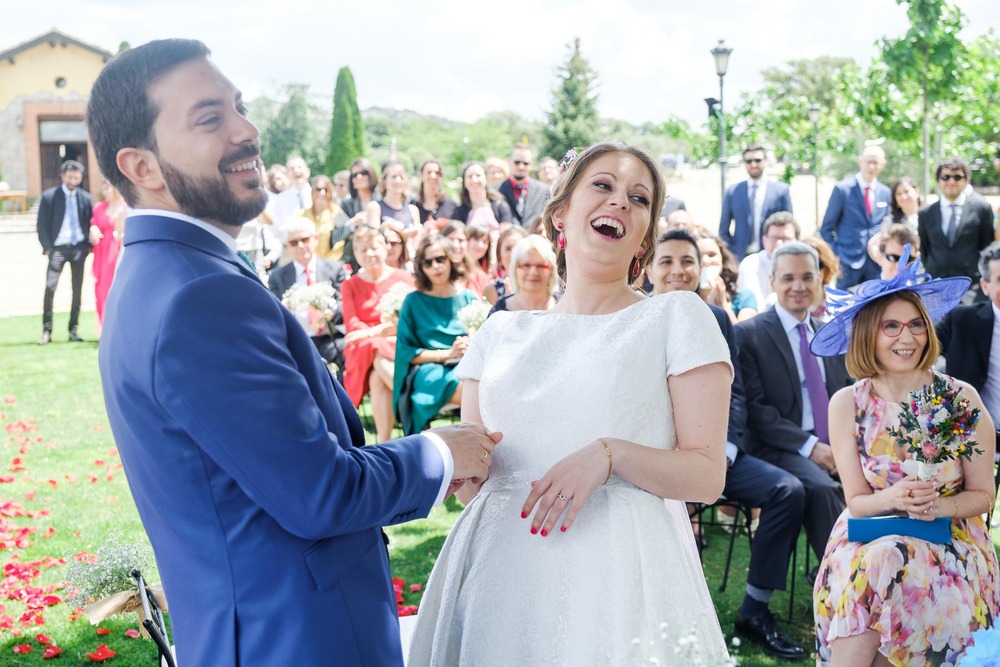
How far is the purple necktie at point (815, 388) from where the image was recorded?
18.5 ft

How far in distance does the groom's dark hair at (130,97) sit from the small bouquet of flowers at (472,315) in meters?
5.33

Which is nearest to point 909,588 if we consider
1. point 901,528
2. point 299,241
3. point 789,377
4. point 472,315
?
point 901,528

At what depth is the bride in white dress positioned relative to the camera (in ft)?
7.26

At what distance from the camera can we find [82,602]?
293cm

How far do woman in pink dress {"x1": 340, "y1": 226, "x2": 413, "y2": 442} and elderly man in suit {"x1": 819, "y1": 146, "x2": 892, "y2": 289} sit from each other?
5.79m

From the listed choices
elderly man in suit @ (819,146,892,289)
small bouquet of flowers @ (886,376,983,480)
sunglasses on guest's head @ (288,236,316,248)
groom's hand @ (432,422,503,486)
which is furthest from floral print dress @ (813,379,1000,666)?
elderly man in suit @ (819,146,892,289)

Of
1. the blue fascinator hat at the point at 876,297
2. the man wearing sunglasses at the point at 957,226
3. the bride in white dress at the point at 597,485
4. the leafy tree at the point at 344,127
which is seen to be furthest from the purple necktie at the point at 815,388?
the leafy tree at the point at 344,127

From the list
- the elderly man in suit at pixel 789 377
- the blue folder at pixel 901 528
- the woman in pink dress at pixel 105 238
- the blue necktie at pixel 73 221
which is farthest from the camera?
the blue necktie at pixel 73 221

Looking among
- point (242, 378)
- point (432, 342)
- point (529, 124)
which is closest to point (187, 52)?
point (242, 378)

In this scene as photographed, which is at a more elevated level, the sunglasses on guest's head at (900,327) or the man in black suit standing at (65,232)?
the man in black suit standing at (65,232)

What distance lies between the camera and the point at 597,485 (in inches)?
87.3

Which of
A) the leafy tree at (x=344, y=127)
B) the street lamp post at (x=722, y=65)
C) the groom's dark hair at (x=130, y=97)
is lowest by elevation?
the groom's dark hair at (x=130, y=97)

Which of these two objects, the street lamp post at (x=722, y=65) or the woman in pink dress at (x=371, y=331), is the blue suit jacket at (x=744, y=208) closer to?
the woman in pink dress at (x=371, y=331)

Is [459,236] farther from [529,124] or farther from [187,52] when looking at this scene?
[529,124]
